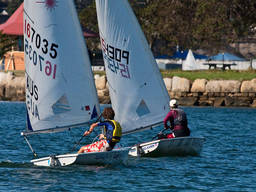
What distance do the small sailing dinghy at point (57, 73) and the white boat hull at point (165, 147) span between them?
6.22 feet

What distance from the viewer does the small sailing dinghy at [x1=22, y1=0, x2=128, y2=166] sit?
1808cm

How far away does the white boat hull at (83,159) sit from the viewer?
1750 centimetres

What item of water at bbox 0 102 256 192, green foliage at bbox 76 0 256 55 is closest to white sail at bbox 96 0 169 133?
water at bbox 0 102 256 192

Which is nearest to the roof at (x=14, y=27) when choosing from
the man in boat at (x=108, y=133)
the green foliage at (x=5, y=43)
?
the green foliage at (x=5, y=43)

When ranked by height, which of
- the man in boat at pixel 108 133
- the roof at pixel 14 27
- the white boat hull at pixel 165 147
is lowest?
the white boat hull at pixel 165 147

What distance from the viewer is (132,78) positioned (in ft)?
67.6

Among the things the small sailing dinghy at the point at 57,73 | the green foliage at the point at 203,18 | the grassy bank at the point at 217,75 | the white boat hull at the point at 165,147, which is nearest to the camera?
the small sailing dinghy at the point at 57,73

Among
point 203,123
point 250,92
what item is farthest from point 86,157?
point 250,92

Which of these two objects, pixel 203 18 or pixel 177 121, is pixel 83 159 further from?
pixel 203 18

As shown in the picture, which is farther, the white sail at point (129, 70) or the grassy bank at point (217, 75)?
the grassy bank at point (217, 75)

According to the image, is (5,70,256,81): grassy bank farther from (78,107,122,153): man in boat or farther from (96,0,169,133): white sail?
(78,107,122,153): man in boat

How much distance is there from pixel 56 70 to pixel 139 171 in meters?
3.30

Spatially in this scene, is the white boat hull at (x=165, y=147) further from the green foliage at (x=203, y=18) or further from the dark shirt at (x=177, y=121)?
the green foliage at (x=203, y=18)

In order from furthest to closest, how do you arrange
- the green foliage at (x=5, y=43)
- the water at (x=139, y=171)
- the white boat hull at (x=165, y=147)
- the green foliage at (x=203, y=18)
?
the green foliage at (x=5, y=43)
the green foliage at (x=203, y=18)
the white boat hull at (x=165, y=147)
the water at (x=139, y=171)
